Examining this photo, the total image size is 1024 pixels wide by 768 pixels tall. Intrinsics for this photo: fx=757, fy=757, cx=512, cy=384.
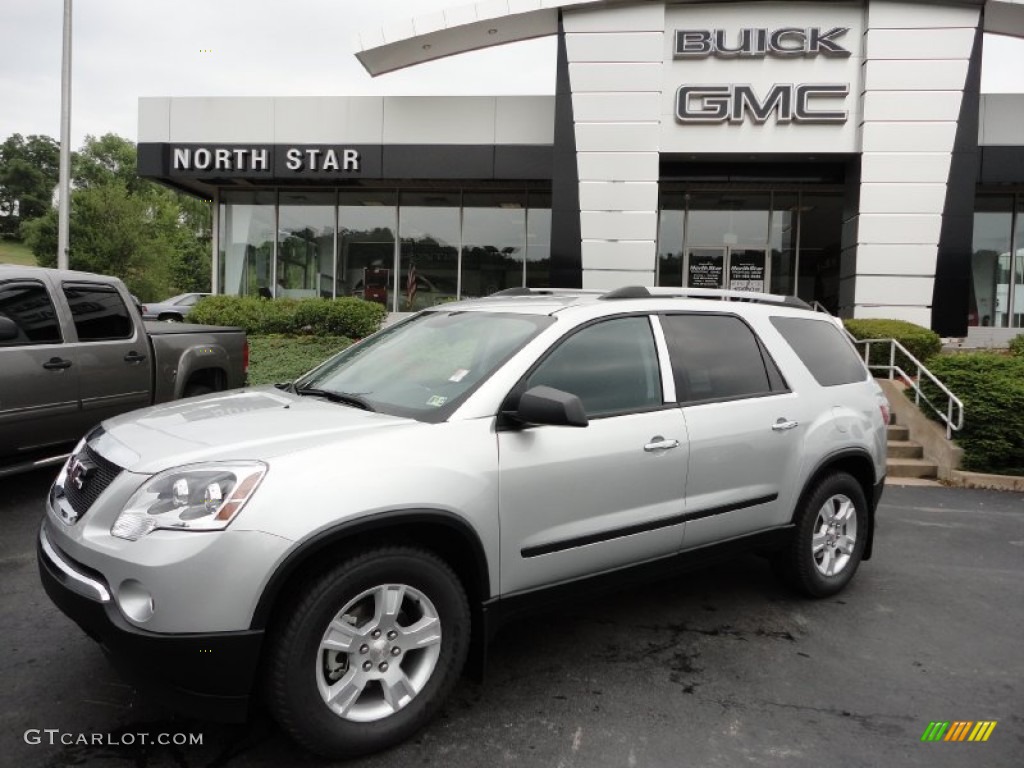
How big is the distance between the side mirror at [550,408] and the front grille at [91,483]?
1.51m

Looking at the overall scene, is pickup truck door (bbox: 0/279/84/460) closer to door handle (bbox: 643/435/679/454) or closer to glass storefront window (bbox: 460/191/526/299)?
door handle (bbox: 643/435/679/454)

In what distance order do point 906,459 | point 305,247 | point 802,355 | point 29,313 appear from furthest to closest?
point 305,247
point 906,459
point 29,313
point 802,355

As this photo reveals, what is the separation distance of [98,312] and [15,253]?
82814 millimetres

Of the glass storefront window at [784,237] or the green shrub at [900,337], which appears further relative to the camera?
the glass storefront window at [784,237]

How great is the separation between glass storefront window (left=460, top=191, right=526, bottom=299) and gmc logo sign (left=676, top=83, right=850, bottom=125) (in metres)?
5.28

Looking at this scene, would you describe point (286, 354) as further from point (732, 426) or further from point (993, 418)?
point (732, 426)

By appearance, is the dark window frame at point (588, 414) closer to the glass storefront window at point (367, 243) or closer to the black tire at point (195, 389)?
the black tire at point (195, 389)

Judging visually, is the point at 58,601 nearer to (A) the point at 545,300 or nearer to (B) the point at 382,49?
(A) the point at 545,300

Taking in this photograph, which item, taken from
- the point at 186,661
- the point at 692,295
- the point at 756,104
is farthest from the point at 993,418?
the point at 756,104

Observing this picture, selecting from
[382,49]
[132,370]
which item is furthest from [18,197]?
[132,370]

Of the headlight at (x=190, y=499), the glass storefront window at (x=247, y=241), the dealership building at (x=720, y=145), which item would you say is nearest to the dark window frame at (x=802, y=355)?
the headlight at (x=190, y=499)

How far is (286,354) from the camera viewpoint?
1303 cm

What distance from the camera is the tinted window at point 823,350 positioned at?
4457 millimetres

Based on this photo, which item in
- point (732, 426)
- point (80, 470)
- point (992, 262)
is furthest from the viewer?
point (992, 262)
